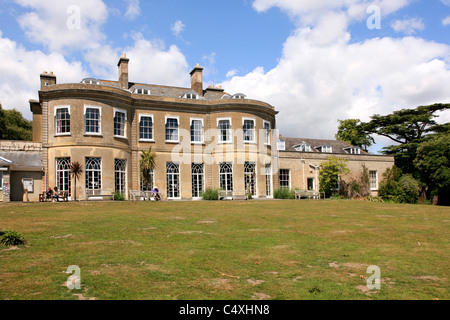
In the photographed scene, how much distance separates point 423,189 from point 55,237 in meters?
41.1

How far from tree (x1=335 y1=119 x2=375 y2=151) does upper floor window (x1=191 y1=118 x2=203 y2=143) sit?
3097 cm

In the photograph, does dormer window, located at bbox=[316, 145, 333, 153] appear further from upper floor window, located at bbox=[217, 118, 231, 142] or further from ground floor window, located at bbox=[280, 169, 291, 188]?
upper floor window, located at bbox=[217, 118, 231, 142]

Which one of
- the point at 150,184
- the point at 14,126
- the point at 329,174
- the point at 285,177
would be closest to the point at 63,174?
the point at 150,184

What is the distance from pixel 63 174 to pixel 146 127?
7105 millimetres

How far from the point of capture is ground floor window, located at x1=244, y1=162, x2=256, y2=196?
3005 cm

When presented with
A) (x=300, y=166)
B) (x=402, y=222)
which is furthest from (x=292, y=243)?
(x=300, y=166)

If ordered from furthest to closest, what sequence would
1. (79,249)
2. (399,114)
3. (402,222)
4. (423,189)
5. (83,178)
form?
(399,114), (423,189), (83,178), (402,222), (79,249)

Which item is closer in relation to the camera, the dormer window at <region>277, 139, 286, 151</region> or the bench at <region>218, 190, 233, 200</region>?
the bench at <region>218, 190, 233, 200</region>

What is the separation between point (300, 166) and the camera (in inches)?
1359

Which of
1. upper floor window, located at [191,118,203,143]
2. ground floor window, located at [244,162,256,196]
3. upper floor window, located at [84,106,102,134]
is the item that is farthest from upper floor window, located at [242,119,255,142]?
upper floor window, located at [84,106,102,134]

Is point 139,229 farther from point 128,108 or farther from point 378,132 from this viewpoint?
point 378,132

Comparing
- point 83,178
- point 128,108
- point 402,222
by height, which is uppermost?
point 128,108

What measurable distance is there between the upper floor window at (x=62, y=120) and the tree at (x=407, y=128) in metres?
35.7

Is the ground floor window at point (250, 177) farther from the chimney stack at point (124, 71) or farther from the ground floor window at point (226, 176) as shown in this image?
the chimney stack at point (124, 71)
